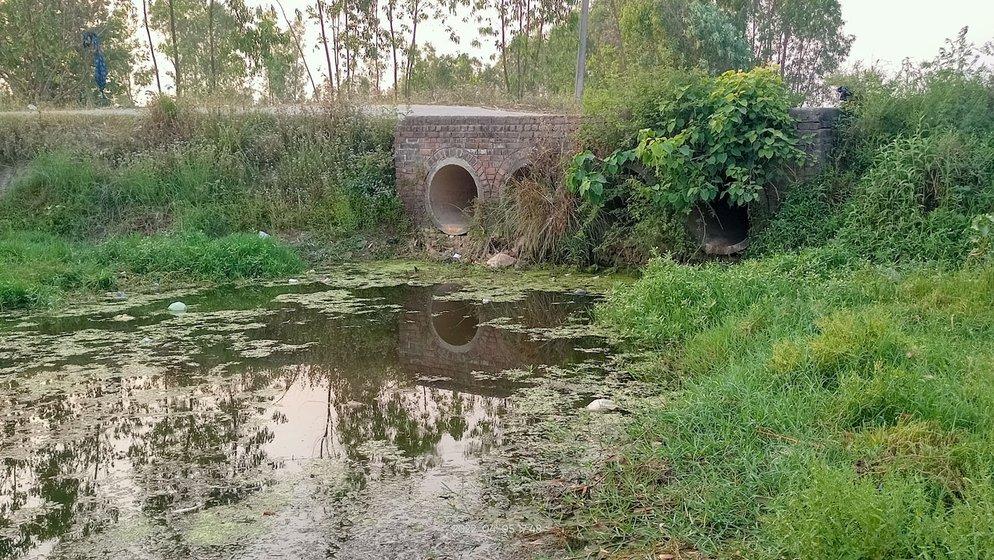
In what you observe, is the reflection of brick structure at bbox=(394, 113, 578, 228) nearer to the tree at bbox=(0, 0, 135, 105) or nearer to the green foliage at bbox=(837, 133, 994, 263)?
the green foliage at bbox=(837, 133, 994, 263)

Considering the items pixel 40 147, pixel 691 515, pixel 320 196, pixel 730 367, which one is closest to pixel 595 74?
pixel 320 196

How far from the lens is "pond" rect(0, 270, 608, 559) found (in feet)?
9.75

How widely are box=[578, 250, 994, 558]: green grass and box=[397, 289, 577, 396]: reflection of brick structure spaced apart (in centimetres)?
93

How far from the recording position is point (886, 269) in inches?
241

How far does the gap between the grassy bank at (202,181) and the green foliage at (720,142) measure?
12.8 ft

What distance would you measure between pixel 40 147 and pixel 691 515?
11903mm

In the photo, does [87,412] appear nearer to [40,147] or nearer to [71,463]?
[71,463]

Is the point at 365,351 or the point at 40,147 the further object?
the point at 40,147

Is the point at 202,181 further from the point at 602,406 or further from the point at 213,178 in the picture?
the point at 602,406

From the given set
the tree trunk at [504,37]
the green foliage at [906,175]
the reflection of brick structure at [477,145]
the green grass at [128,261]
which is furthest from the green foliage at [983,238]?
the tree trunk at [504,37]

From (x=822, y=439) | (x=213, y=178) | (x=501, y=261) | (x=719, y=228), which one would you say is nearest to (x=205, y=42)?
(x=213, y=178)

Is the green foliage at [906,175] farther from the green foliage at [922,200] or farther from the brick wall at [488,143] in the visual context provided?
the brick wall at [488,143]

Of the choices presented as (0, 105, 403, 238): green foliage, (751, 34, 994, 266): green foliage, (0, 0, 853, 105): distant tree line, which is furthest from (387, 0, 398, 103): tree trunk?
(751, 34, 994, 266): green foliage

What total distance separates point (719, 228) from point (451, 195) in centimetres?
409
